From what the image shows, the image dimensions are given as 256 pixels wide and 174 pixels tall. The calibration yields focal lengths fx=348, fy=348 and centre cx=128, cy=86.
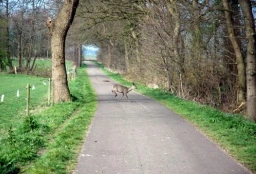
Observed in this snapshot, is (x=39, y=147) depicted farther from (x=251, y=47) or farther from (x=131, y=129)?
(x=251, y=47)

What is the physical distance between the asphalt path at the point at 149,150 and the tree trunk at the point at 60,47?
5.19 m

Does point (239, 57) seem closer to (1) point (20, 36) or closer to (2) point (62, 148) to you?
(2) point (62, 148)

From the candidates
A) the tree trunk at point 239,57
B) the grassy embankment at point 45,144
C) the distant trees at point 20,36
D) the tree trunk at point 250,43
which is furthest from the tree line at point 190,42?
the distant trees at point 20,36

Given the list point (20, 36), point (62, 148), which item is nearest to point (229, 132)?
point (62, 148)

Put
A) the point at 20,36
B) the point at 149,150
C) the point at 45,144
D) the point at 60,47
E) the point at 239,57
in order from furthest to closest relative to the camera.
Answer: the point at 20,36, the point at 239,57, the point at 60,47, the point at 45,144, the point at 149,150

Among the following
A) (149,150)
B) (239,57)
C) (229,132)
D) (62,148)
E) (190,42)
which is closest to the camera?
(62,148)

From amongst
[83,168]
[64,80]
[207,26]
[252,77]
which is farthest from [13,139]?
[207,26]

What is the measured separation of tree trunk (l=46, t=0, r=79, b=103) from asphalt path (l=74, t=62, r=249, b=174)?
5187 mm

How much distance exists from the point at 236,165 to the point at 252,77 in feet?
30.0

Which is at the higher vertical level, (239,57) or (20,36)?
(20,36)

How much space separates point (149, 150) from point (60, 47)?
10.7 m

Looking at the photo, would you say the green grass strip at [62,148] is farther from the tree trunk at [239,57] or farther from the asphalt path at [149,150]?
the tree trunk at [239,57]

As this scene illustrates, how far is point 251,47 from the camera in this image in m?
15.5

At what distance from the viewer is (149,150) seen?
866cm
